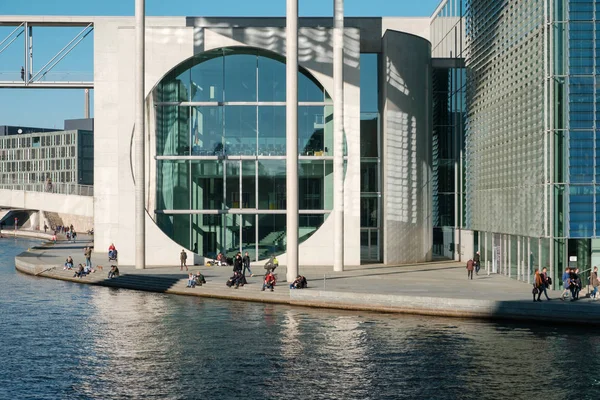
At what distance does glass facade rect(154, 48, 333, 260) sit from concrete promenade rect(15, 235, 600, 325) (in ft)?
8.70

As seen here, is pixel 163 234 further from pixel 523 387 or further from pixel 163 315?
pixel 523 387

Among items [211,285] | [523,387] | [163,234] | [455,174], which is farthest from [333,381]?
[455,174]

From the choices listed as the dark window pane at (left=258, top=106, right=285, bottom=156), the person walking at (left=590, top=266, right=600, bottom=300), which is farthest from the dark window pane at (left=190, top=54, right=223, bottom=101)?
the person walking at (left=590, top=266, right=600, bottom=300)

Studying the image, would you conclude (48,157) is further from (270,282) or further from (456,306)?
(456,306)

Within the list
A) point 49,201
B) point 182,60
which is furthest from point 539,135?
point 49,201

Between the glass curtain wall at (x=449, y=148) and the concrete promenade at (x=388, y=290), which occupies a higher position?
the glass curtain wall at (x=449, y=148)

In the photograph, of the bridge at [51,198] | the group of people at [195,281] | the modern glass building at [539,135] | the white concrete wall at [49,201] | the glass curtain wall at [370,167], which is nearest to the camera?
the modern glass building at [539,135]

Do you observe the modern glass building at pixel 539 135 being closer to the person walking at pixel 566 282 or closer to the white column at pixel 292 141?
the person walking at pixel 566 282

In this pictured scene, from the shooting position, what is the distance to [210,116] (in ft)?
178

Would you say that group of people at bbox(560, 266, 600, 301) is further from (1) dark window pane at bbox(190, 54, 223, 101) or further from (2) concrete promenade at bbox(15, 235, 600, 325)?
(1) dark window pane at bbox(190, 54, 223, 101)

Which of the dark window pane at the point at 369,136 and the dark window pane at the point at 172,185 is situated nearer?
the dark window pane at the point at 172,185

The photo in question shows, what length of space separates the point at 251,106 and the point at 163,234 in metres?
8.89

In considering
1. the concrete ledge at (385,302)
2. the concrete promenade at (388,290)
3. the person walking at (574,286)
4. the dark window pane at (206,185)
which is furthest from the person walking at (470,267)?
the dark window pane at (206,185)

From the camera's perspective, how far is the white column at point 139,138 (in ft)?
165
